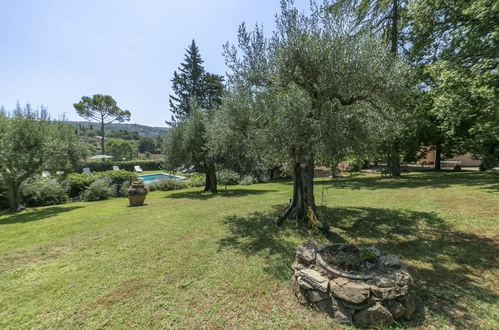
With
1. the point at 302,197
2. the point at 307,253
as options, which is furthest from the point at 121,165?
the point at 307,253

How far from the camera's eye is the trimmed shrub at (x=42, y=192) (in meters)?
12.8

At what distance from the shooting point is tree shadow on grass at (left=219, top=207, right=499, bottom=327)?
3377mm

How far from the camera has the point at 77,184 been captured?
1525 cm

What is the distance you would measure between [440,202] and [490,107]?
4.10 metres

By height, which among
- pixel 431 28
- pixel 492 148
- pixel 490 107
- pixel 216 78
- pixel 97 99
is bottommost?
pixel 492 148

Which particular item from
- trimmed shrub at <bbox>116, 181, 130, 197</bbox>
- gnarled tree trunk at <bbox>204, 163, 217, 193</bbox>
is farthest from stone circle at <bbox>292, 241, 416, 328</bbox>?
trimmed shrub at <bbox>116, 181, 130, 197</bbox>

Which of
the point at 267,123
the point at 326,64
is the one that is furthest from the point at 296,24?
the point at 267,123

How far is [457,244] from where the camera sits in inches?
211

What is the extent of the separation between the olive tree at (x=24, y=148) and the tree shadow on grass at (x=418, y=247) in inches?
431

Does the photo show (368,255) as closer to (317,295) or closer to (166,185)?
(317,295)

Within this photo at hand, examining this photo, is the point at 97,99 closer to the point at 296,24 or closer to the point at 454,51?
the point at 296,24

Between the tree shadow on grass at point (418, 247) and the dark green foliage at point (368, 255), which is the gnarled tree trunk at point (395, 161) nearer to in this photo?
the tree shadow on grass at point (418, 247)

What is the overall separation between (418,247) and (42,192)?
1891cm

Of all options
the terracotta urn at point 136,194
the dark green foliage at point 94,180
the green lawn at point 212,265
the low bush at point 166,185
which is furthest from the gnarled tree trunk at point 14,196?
the low bush at point 166,185
